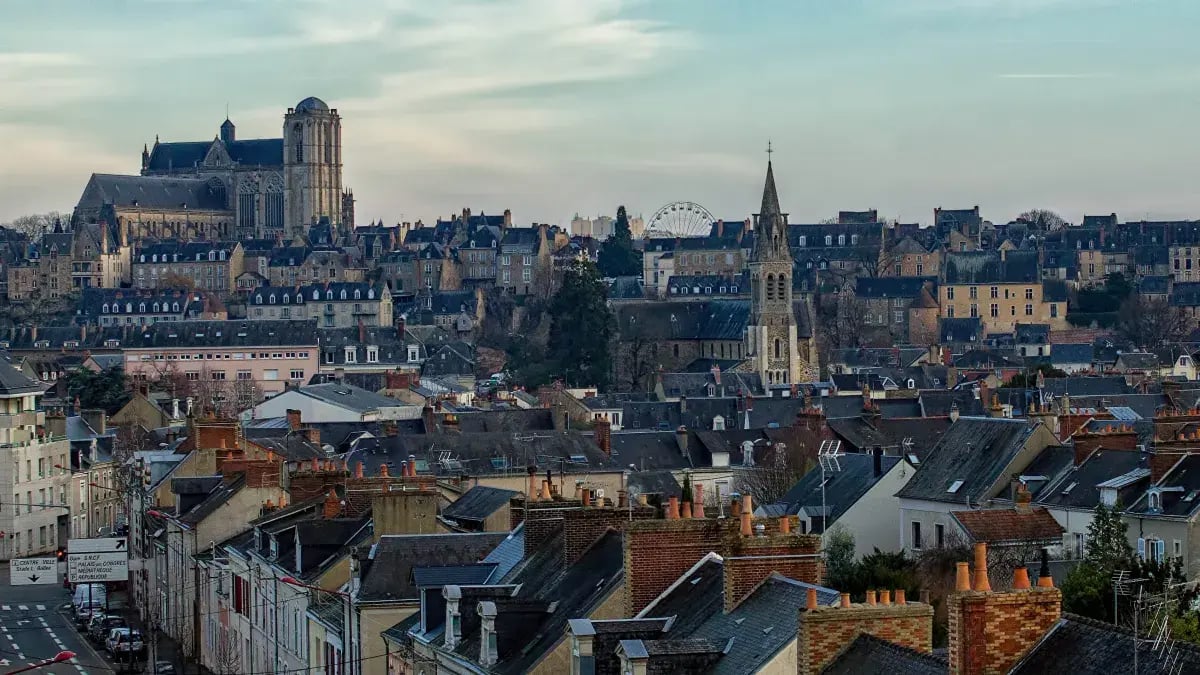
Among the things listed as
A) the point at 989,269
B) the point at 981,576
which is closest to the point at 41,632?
the point at 981,576

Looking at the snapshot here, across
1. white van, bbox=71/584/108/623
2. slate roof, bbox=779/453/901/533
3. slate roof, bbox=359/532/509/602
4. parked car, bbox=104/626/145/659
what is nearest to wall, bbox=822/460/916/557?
slate roof, bbox=779/453/901/533

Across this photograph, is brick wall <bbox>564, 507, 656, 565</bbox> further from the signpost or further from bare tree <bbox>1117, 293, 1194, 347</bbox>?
bare tree <bbox>1117, 293, 1194, 347</bbox>

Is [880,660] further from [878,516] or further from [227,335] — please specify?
[227,335]

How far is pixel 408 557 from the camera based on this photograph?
28219mm

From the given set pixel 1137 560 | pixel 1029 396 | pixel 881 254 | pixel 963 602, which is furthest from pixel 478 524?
pixel 881 254

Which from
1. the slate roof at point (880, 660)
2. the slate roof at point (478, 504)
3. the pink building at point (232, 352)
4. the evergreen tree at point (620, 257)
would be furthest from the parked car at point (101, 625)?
the evergreen tree at point (620, 257)

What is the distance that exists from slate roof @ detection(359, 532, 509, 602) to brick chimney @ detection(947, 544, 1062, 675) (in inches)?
479

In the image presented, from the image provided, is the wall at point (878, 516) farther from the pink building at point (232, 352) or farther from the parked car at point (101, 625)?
the pink building at point (232, 352)

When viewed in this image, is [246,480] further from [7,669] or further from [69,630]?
→ [69,630]

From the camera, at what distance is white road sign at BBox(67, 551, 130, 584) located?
3978 centimetres

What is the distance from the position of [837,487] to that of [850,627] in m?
28.9

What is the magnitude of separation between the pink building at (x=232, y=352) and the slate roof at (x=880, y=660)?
12095cm

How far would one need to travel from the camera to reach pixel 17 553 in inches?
2645

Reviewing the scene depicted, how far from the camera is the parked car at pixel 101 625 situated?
4606cm
